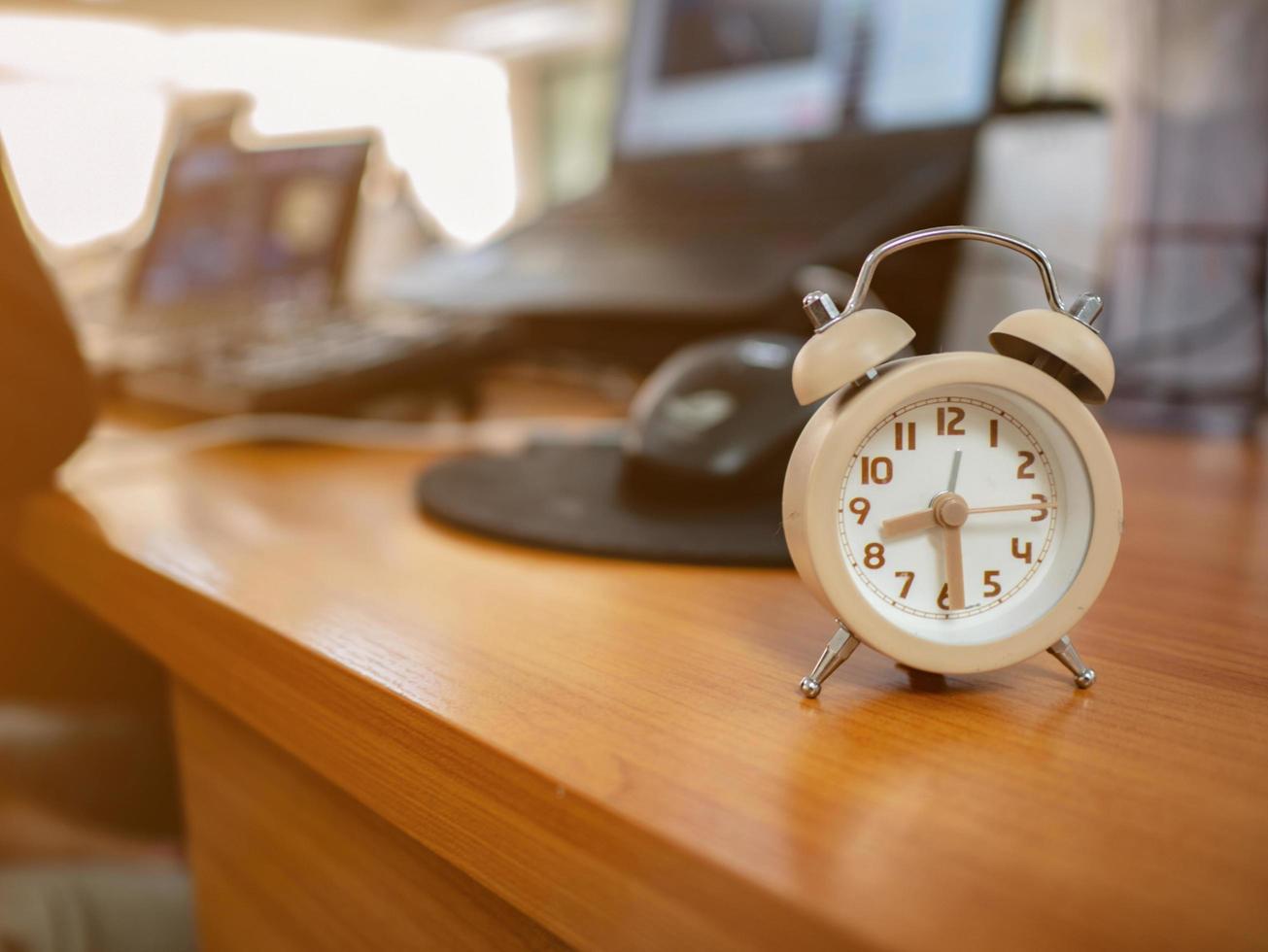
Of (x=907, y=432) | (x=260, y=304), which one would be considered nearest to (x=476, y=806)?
(x=907, y=432)

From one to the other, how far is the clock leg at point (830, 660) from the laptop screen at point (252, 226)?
2.56 feet

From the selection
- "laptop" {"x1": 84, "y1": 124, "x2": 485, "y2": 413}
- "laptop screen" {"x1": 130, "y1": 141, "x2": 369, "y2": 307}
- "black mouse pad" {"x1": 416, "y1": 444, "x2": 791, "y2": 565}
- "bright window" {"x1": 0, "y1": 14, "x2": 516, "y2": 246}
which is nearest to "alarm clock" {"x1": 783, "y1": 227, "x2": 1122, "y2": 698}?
"black mouse pad" {"x1": 416, "y1": 444, "x2": 791, "y2": 565}

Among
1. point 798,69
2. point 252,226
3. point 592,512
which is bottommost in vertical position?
point 592,512

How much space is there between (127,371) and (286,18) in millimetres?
6684

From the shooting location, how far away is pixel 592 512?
1.54ft

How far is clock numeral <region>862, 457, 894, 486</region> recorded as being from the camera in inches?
11.2

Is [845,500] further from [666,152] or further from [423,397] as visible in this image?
[666,152]

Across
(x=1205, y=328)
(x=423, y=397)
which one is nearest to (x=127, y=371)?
(x=423, y=397)

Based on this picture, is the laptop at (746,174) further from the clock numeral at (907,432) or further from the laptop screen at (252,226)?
the clock numeral at (907,432)

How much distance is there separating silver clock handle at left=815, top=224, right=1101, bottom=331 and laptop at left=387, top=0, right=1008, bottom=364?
356 millimetres

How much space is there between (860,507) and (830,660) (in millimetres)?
47

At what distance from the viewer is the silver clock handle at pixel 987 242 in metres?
0.27

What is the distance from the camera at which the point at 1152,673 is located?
0.94 feet

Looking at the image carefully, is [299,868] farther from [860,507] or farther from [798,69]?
[798,69]
